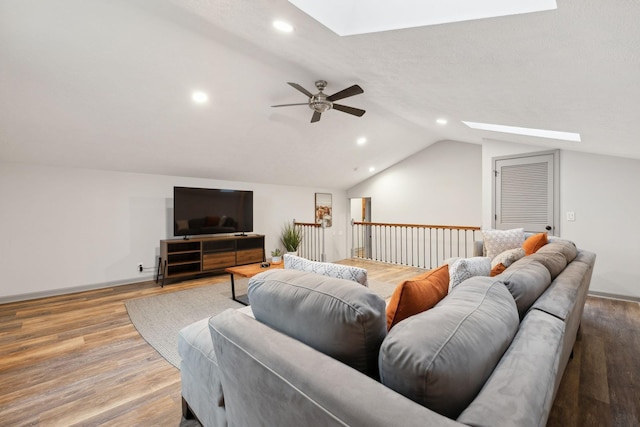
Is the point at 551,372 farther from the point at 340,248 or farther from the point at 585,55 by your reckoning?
the point at 340,248

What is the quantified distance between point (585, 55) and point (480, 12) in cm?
59

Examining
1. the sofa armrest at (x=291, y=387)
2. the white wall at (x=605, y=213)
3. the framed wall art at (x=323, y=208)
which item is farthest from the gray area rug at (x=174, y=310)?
the framed wall art at (x=323, y=208)

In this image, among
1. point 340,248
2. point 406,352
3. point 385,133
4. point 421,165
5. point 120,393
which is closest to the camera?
point 406,352


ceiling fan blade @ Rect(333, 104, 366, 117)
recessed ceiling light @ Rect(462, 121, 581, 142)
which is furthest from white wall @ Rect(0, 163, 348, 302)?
recessed ceiling light @ Rect(462, 121, 581, 142)

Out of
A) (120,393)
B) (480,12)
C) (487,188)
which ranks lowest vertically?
(120,393)

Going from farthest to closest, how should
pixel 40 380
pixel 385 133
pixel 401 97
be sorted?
pixel 385 133 → pixel 401 97 → pixel 40 380

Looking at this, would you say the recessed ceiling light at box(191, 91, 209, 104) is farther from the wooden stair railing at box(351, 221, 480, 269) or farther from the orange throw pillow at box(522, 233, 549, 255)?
the wooden stair railing at box(351, 221, 480, 269)

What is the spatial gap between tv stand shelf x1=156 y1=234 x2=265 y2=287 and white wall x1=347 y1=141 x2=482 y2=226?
3639 mm

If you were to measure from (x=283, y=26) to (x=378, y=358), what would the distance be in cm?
235

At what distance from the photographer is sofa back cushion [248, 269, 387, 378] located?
881 millimetres

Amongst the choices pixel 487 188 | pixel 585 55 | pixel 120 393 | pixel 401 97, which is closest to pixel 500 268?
pixel 585 55

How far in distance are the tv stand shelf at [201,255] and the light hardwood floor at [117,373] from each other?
50.4 inches

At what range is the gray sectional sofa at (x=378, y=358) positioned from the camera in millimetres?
658

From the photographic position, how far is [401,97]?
335 centimetres
